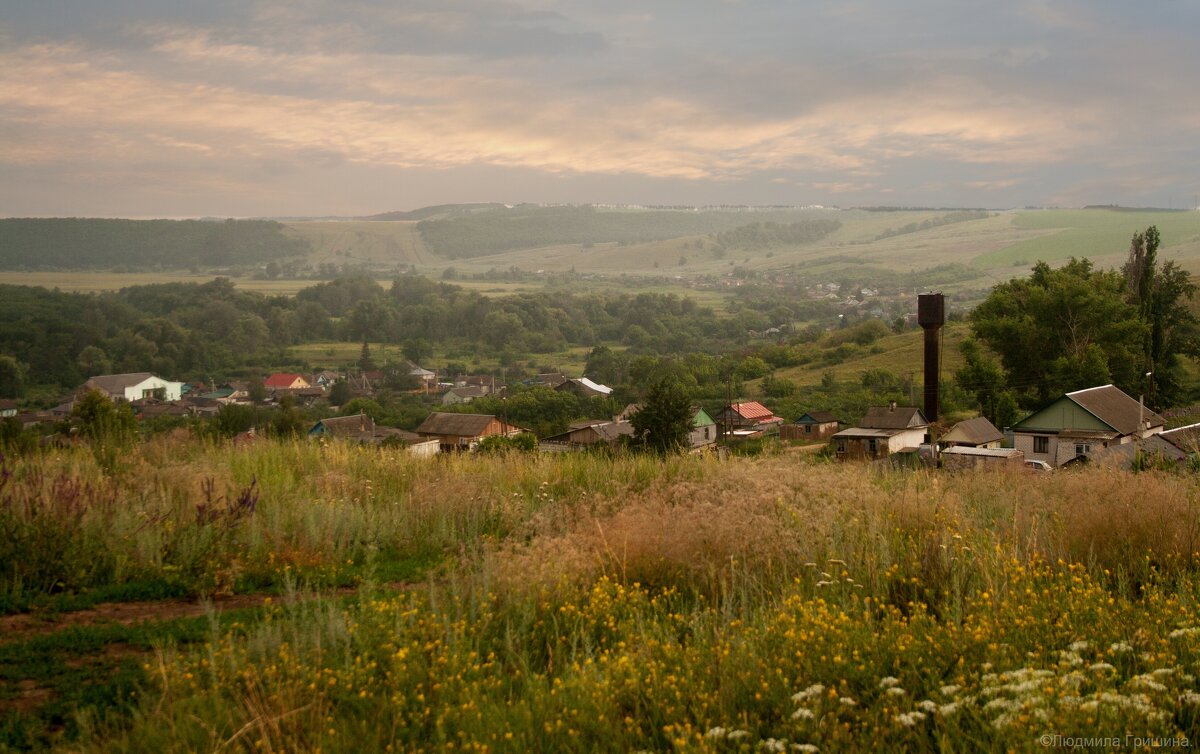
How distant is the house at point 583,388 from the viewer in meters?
59.5

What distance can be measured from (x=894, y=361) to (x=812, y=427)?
22.7 metres

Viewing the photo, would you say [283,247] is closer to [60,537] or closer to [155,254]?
[155,254]

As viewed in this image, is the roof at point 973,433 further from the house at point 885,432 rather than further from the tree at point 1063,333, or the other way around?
the tree at point 1063,333

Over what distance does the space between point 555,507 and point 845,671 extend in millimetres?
4016

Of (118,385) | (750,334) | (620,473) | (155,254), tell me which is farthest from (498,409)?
(155,254)

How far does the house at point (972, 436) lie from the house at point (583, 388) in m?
30.0

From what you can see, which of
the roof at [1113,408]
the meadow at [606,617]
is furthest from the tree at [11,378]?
the roof at [1113,408]

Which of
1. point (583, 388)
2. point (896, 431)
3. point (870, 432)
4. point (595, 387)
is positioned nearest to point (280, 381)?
point (583, 388)

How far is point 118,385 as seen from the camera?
194 feet

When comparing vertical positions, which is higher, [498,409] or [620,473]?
[620,473]

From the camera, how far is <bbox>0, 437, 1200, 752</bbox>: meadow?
133 inches

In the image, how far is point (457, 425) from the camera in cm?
3431

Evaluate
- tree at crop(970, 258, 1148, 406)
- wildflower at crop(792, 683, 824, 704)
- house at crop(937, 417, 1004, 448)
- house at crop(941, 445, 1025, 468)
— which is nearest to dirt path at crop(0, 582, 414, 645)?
wildflower at crop(792, 683, 824, 704)

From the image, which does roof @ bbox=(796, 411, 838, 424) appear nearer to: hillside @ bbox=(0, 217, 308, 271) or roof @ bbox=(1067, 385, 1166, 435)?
roof @ bbox=(1067, 385, 1166, 435)
